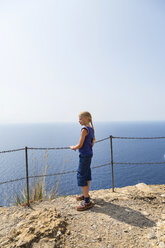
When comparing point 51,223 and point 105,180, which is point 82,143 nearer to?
point 51,223

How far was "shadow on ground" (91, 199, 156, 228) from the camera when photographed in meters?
2.62

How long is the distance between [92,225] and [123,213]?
70 cm

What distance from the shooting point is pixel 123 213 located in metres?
2.95

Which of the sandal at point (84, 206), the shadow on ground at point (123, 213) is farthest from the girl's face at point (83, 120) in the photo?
the shadow on ground at point (123, 213)

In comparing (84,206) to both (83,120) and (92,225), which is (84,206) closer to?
(92,225)

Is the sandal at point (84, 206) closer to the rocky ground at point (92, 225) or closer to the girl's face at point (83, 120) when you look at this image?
the rocky ground at point (92, 225)

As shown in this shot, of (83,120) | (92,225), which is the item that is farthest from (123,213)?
(83,120)

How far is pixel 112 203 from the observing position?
3.40 metres

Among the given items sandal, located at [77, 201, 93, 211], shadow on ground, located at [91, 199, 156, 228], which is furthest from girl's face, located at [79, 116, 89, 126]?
shadow on ground, located at [91, 199, 156, 228]

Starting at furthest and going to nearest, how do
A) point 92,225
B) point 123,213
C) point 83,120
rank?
1. point 83,120
2. point 123,213
3. point 92,225

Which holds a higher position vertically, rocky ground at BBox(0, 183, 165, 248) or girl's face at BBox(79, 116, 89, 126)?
girl's face at BBox(79, 116, 89, 126)

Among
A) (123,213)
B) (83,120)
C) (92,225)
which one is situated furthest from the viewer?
(83,120)

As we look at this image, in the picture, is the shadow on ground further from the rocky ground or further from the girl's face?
the girl's face

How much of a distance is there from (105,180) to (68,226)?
3666 cm
